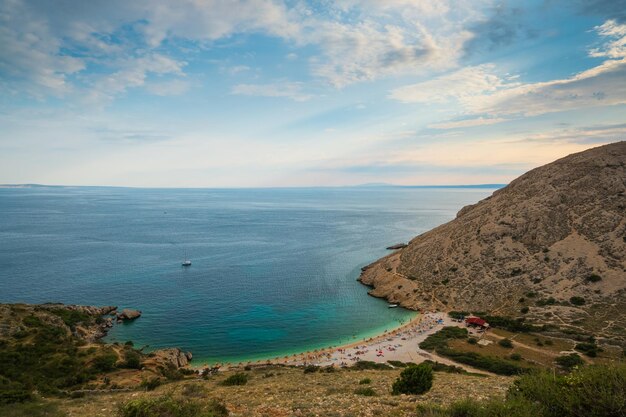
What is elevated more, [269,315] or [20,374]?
[20,374]

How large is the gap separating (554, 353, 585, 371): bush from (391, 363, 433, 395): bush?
2868cm

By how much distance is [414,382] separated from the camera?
24375 mm

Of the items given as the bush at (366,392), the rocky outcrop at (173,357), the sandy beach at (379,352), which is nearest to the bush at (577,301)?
the sandy beach at (379,352)

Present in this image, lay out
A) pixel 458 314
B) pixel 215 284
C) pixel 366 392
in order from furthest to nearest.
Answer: pixel 215 284
pixel 458 314
pixel 366 392

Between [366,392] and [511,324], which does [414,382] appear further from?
[511,324]

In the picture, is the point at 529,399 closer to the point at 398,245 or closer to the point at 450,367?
the point at 450,367

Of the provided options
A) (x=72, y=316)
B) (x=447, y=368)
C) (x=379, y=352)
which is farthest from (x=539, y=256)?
(x=72, y=316)

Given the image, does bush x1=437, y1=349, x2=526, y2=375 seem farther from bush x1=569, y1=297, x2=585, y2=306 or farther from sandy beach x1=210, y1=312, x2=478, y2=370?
bush x1=569, y1=297, x2=585, y2=306

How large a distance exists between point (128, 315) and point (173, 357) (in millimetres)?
24231

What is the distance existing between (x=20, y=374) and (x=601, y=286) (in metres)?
85.4

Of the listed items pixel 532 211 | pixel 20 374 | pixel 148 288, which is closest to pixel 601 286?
pixel 532 211

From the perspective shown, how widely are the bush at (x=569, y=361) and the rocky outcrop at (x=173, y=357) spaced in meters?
48.0

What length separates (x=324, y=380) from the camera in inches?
1214

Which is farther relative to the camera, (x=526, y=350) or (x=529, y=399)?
(x=526, y=350)
